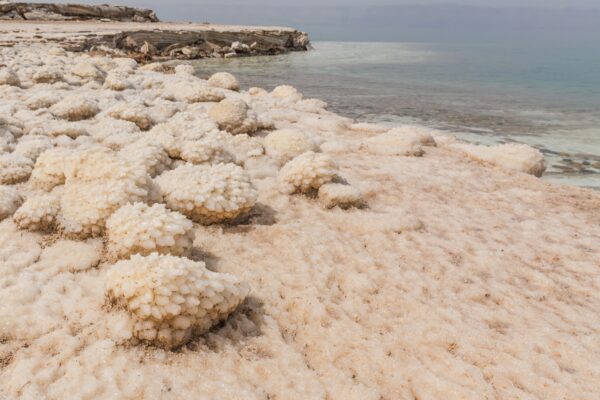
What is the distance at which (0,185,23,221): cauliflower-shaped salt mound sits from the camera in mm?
4270

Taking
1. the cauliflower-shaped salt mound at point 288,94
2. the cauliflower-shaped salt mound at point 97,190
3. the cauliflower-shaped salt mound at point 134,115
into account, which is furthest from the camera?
the cauliflower-shaped salt mound at point 288,94

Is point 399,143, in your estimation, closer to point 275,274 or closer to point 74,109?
point 275,274

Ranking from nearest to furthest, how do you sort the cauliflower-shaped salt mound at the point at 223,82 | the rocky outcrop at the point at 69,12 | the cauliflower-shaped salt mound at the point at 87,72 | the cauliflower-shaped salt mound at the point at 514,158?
1. the cauliflower-shaped salt mound at the point at 514,158
2. the cauliflower-shaped salt mound at the point at 87,72
3. the cauliflower-shaped salt mound at the point at 223,82
4. the rocky outcrop at the point at 69,12

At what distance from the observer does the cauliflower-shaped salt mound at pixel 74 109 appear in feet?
24.0

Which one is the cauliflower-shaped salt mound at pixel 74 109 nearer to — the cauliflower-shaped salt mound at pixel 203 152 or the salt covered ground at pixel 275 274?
the salt covered ground at pixel 275 274

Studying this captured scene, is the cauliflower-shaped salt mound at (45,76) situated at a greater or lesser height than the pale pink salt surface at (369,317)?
greater

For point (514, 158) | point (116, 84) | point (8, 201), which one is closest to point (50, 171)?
point (8, 201)

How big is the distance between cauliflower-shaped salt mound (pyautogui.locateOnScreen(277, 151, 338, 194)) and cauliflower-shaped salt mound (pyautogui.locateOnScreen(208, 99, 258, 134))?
243cm

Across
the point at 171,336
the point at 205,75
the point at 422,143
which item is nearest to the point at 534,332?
the point at 171,336

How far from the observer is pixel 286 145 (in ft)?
21.5

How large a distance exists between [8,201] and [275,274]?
8.96 ft

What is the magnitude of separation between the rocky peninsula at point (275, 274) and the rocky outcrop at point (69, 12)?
3963 centimetres

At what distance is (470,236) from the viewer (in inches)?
194

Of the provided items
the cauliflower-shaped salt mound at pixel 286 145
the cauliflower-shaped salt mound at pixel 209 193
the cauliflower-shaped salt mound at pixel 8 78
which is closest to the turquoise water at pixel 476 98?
the cauliflower-shaped salt mound at pixel 286 145
